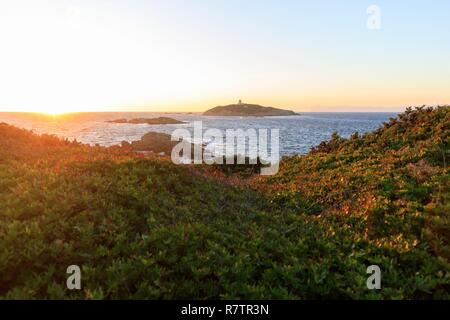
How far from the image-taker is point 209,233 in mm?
7352

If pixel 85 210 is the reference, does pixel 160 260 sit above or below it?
below

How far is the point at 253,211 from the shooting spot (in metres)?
10.0

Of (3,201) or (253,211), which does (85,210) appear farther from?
(253,211)

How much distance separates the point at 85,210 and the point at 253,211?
17.3 ft

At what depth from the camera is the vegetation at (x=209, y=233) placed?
5.51 metres

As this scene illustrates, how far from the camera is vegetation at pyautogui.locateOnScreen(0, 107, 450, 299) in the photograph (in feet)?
18.1

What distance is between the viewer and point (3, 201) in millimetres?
7410
